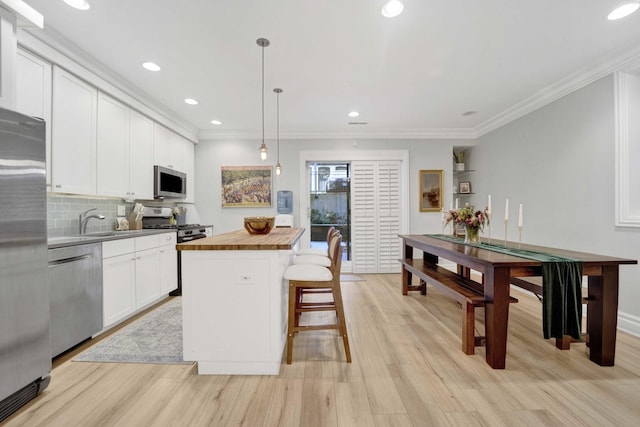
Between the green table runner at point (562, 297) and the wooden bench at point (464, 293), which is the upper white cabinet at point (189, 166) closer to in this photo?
the wooden bench at point (464, 293)

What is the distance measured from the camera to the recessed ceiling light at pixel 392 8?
74.4 inches

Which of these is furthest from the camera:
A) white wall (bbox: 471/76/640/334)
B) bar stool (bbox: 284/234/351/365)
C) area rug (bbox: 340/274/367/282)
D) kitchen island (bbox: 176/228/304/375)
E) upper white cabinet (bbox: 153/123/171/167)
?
area rug (bbox: 340/274/367/282)

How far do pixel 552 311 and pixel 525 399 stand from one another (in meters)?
0.65

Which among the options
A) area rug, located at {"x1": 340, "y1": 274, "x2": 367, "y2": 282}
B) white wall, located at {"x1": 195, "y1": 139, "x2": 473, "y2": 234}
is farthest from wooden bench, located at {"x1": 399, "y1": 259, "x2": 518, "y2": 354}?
white wall, located at {"x1": 195, "y1": 139, "x2": 473, "y2": 234}

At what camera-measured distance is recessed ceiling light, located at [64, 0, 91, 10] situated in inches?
74.9

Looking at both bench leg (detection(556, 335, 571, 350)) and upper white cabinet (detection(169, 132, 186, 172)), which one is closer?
bench leg (detection(556, 335, 571, 350))

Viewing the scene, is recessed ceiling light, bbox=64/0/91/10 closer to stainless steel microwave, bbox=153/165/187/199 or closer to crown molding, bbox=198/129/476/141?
stainless steel microwave, bbox=153/165/187/199

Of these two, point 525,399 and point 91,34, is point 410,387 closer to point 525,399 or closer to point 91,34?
point 525,399

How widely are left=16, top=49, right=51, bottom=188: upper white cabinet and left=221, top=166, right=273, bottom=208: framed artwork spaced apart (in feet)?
8.70

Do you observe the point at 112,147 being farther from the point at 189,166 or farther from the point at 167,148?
the point at 189,166

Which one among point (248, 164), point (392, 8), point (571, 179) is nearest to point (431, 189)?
point (571, 179)

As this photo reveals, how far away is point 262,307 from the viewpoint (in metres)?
1.84

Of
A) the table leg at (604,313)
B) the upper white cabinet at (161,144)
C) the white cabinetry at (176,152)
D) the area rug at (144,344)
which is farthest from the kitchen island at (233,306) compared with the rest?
the white cabinetry at (176,152)

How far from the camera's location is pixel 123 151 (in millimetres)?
3135
